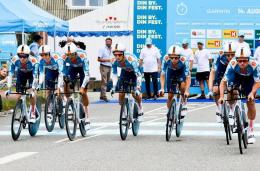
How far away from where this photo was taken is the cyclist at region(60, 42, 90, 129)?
56.3 feet

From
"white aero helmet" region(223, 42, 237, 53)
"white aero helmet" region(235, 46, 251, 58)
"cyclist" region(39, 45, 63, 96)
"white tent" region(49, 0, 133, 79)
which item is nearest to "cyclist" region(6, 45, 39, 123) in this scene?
"cyclist" region(39, 45, 63, 96)

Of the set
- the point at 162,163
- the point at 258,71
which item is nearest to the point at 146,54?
the point at 258,71

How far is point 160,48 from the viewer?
3105cm

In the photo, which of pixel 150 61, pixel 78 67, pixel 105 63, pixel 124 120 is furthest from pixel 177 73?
pixel 105 63

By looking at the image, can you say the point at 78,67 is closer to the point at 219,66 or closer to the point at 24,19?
the point at 219,66

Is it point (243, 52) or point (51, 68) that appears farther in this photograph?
point (51, 68)

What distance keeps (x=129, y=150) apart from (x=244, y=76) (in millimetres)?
2292

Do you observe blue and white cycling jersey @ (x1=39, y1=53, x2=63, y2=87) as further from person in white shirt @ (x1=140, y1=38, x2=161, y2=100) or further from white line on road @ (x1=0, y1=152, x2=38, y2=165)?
person in white shirt @ (x1=140, y1=38, x2=161, y2=100)

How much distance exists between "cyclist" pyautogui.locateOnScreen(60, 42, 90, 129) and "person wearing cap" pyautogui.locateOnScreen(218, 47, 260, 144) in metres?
3.41

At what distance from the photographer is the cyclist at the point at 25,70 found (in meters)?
17.2

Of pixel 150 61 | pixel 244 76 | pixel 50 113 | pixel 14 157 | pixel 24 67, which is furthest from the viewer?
pixel 150 61

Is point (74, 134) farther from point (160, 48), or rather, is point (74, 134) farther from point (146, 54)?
point (160, 48)

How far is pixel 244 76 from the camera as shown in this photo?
14797mm

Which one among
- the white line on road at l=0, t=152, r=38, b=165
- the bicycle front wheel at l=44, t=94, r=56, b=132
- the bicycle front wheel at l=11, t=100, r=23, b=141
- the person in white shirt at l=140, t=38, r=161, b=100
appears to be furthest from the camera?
the person in white shirt at l=140, t=38, r=161, b=100
